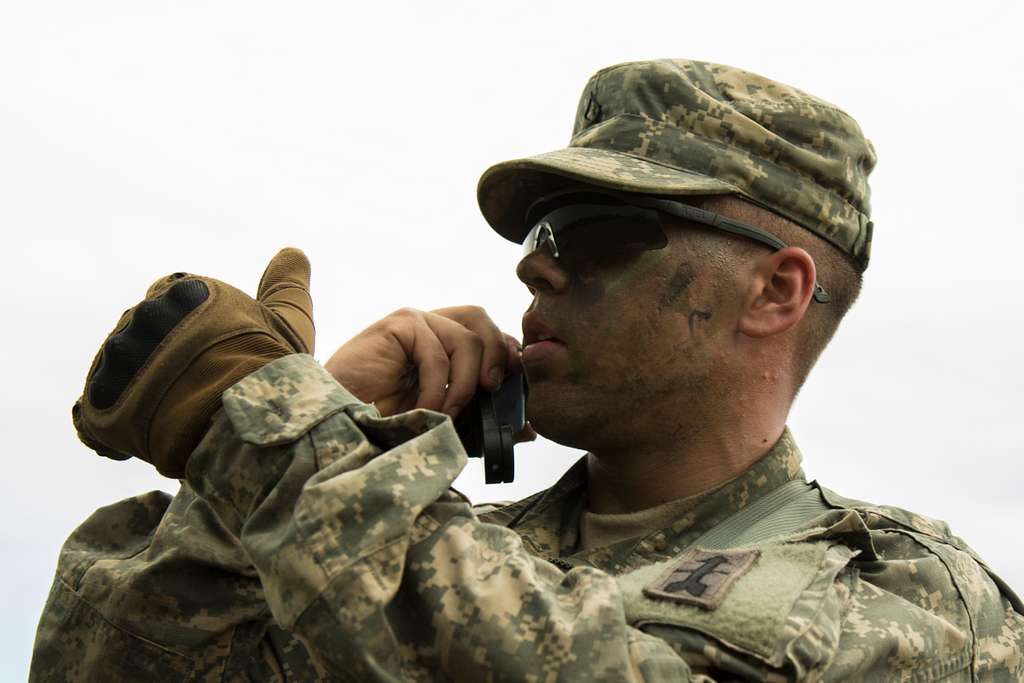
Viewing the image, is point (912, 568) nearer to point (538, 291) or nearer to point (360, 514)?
point (538, 291)

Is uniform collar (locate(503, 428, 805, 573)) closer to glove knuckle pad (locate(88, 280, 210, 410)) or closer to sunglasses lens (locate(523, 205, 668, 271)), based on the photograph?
sunglasses lens (locate(523, 205, 668, 271))

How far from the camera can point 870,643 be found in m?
3.10

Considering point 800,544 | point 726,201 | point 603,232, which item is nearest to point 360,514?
point 800,544

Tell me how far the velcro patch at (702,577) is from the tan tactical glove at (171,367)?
104 cm

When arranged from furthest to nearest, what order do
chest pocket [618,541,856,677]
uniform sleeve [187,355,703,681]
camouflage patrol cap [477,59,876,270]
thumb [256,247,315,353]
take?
camouflage patrol cap [477,59,876,270], thumb [256,247,315,353], chest pocket [618,541,856,677], uniform sleeve [187,355,703,681]

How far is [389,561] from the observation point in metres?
2.65

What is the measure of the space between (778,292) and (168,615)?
1998 millimetres

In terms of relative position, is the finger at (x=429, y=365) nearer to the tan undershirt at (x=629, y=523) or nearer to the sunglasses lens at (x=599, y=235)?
the sunglasses lens at (x=599, y=235)

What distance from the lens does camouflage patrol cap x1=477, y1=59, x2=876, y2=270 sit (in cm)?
402

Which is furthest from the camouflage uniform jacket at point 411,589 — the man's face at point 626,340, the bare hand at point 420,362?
the bare hand at point 420,362

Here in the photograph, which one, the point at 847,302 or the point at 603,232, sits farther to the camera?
the point at 847,302

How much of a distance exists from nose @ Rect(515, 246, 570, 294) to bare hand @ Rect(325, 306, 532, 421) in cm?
22

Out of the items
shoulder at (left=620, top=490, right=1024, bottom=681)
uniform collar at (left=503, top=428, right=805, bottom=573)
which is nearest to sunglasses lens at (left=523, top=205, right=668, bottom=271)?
uniform collar at (left=503, top=428, right=805, bottom=573)

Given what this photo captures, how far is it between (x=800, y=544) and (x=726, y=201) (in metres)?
1.19
